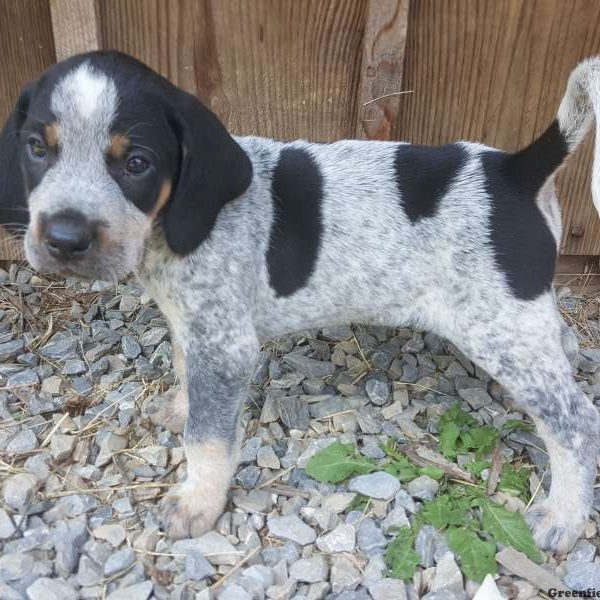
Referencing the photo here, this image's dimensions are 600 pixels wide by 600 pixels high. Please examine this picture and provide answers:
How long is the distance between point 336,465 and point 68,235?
1605 mm

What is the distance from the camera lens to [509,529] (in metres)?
2.98

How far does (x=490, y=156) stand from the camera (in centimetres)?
306

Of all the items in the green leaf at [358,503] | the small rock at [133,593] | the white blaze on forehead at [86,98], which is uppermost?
the white blaze on forehead at [86,98]

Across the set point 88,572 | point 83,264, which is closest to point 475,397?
point 88,572

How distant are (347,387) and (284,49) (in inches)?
77.2

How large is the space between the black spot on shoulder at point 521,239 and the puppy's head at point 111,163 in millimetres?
1080

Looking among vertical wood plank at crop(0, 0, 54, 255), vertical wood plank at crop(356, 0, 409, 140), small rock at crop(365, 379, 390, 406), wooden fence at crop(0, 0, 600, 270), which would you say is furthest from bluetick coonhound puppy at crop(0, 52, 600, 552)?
vertical wood plank at crop(0, 0, 54, 255)

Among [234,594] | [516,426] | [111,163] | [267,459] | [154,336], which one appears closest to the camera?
[111,163]

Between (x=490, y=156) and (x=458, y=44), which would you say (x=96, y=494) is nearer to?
(x=490, y=156)

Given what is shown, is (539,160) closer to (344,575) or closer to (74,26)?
(344,575)

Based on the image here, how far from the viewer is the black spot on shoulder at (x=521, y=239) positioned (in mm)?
2895

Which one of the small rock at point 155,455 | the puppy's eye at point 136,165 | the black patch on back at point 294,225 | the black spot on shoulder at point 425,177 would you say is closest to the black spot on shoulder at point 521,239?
the black spot on shoulder at point 425,177

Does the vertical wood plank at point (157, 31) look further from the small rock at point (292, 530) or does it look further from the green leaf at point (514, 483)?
the green leaf at point (514, 483)

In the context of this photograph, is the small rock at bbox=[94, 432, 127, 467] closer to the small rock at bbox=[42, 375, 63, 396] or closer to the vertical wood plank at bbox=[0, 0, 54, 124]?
the small rock at bbox=[42, 375, 63, 396]
